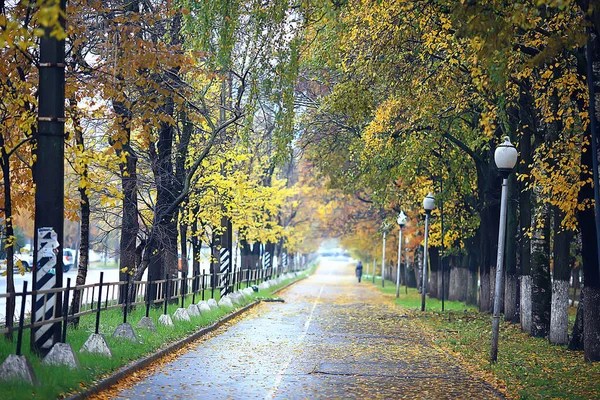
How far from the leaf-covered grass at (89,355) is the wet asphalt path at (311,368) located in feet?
1.84

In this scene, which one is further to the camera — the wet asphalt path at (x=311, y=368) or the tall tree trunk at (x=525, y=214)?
the tall tree trunk at (x=525, y=214)

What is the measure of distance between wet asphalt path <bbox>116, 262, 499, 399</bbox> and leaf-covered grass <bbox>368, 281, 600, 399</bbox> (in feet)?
1.52

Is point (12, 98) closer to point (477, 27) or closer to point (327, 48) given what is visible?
point (327, 48)

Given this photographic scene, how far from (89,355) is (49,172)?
A: 293cm

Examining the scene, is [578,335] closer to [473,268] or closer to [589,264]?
[589,264]

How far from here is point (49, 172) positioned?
1205cm

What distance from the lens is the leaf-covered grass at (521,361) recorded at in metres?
12.6

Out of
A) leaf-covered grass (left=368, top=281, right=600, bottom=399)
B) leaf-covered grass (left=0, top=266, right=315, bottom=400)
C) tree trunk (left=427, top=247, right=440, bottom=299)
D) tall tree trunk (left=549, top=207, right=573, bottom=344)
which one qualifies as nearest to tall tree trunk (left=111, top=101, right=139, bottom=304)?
leaf-covered grass (left=0, top=266, right=315, bottom=400)

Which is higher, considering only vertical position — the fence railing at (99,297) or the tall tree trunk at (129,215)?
the tall tree trunk at (129,215)

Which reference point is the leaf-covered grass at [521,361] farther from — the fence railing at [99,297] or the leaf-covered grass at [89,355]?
the fence railing at [99,297]

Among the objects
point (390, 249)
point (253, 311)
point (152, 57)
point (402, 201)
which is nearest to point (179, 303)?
point (253, 311)

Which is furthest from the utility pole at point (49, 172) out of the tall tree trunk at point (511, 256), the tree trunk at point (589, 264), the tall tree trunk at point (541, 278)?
the tall tree trunk at point (511, 256)

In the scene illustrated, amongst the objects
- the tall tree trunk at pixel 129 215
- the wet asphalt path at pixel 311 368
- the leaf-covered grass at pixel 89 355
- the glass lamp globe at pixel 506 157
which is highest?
the glass lamp globe at pixel 506 157

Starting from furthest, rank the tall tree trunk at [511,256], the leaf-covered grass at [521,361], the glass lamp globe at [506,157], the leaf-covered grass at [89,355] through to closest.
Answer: the tall tree trunk at [511,256] < the glass lamp globe at [506,157] < the leaf-covered grass at [521,361] < the leaf-covered grass at [89,355]
